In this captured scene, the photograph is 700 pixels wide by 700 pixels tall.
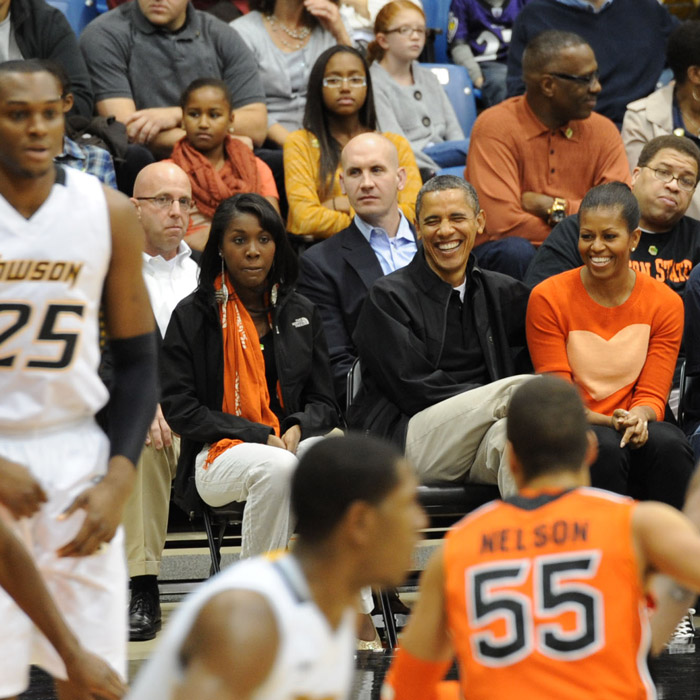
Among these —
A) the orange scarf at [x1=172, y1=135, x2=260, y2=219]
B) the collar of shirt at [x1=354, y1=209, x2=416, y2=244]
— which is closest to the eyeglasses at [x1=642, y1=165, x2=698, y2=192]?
the collar of shirt at [x1=354, y1=209, x2=416, y2=244]

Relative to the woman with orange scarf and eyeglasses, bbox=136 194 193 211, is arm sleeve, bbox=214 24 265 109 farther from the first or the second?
the woman with orange scarf

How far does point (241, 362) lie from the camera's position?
4797 millimetres

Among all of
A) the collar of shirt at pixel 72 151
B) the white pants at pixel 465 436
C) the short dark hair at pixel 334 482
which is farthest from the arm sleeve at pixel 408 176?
the short dark hair at pixel 334 482

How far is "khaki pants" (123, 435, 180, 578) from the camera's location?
4.66m

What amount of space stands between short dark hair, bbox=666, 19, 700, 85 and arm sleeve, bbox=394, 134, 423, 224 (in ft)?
4.71

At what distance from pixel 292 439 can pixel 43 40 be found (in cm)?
273

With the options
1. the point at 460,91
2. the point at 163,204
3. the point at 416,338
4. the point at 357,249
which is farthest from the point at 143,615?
the point at 460,91

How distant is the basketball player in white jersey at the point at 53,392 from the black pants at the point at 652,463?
246 cm

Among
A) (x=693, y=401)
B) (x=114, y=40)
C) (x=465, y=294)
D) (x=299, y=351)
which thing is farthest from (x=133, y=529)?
(x=114, y=40)

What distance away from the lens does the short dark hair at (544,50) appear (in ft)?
19.8

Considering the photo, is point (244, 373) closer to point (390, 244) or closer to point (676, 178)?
point (390, 244)

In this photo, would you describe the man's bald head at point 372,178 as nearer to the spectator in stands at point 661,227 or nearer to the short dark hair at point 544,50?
the spectator in stands at point 661,227

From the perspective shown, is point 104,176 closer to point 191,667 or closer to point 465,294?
point 465,294

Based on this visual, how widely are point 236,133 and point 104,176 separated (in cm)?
103
